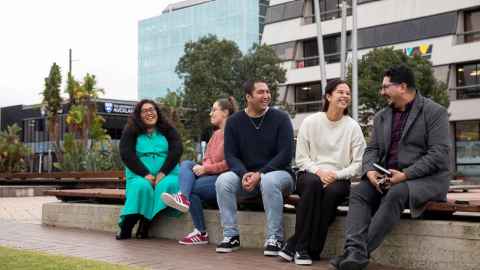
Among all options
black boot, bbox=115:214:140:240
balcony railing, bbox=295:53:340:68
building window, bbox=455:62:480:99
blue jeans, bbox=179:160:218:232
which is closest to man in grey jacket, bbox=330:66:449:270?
blue jeans, bbox=179:160:218:232

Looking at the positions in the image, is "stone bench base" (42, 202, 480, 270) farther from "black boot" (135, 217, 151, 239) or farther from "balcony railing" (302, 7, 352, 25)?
"balcony railing" (302, 7, 352, 25)

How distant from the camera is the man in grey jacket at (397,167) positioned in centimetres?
489

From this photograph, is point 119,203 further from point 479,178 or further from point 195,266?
point 479,178

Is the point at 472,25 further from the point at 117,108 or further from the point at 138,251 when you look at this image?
the point at 138,251

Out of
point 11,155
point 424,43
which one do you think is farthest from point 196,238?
point 424,43

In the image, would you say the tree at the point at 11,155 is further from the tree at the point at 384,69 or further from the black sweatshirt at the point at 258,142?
the black sweatshirt at the point at 258,142

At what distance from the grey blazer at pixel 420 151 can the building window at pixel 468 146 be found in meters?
36.6

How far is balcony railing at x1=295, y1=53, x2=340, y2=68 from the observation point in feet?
151

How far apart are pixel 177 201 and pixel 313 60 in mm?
41364

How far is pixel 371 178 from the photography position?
16.9ft

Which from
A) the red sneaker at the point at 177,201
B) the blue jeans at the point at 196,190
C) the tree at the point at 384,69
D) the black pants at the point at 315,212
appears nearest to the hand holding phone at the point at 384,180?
the black pants at the point at 315,212

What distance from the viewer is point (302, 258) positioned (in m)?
5.38

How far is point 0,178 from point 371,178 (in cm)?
2187

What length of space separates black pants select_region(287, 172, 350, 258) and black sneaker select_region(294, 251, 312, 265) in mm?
36
